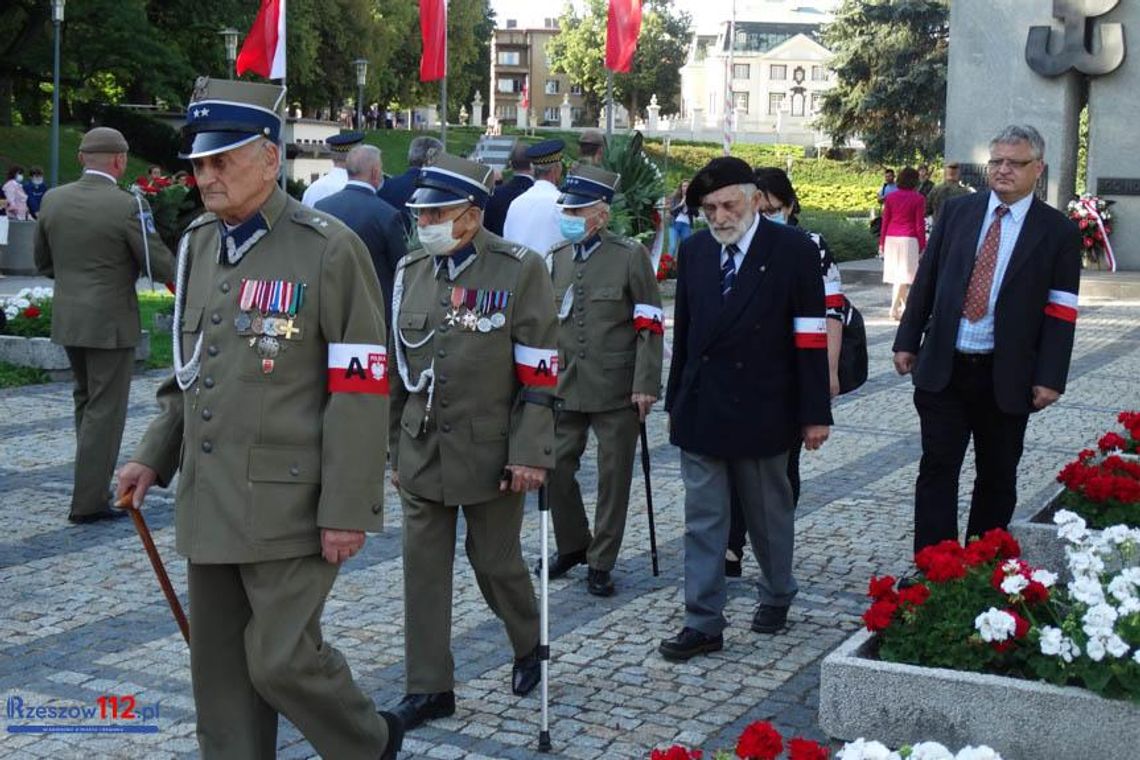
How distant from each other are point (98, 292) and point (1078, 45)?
2230 cm

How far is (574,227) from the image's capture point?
24.7 feet

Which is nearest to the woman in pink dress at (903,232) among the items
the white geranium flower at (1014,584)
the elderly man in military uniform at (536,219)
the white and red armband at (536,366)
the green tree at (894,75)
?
the elderly man in military uniform at (536,219)

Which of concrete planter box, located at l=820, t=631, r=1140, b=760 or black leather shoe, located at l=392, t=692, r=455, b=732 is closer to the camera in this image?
concrete planter box, located at l=820, t=631, r=1140, b=760

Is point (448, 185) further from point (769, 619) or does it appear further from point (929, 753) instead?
point (929, 753)

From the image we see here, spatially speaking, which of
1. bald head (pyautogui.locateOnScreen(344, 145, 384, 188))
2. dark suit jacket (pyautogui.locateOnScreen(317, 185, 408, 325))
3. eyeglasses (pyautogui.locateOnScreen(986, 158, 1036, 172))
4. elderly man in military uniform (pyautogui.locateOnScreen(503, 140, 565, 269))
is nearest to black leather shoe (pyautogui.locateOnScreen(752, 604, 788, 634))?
eyeglasses (pyautogui.locateOnScreen(986, 158, 1036, 172))

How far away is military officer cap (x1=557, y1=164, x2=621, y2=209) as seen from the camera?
7473mm

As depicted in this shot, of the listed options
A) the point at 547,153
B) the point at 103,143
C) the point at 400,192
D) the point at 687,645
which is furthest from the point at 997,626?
the point at 400,192

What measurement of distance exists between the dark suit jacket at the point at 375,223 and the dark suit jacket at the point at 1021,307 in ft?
12.9

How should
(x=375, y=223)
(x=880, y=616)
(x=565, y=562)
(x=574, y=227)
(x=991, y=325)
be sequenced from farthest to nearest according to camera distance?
(x=375, y=223)
(x=565, y=562)
(x=574, y=227)
(x=991, y=325)
(x=880, y=616)

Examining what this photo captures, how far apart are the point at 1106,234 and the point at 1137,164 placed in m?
1.38

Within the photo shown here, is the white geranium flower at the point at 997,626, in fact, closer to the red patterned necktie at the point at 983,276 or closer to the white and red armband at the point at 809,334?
the white and red armband at the point at 809,334

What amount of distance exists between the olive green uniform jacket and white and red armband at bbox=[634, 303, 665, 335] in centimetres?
317

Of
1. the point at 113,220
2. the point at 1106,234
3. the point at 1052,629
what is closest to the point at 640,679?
the point at 1052,629

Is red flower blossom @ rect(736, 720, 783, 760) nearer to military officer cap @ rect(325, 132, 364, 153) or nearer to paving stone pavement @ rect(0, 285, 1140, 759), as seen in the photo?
paving stone pavement @ rect(0, 285, 1140, 759)
